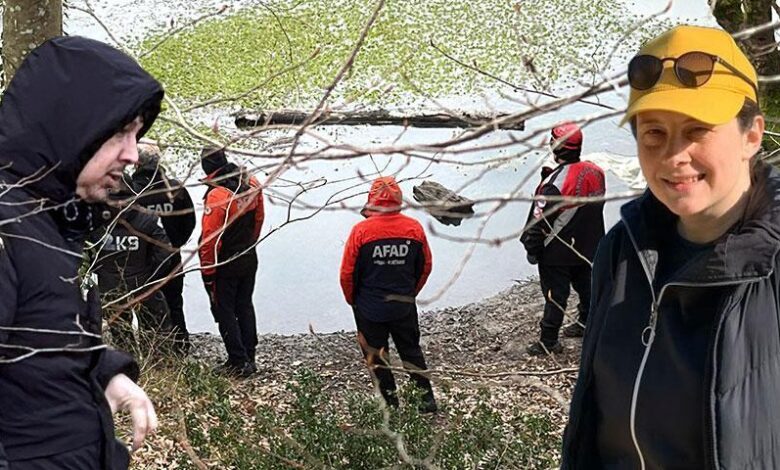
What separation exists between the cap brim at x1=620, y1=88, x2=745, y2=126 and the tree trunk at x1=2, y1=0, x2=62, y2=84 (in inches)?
143

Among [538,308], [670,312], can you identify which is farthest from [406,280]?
[670,312]

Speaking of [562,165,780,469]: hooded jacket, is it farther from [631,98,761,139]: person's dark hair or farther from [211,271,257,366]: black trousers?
[211,271,257,366]: black trousers

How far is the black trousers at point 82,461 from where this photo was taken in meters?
2.04

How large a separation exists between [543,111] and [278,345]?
791 cm

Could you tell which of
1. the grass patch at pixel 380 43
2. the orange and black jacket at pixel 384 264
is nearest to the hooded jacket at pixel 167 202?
the orange and black jacket at pixel 384 264

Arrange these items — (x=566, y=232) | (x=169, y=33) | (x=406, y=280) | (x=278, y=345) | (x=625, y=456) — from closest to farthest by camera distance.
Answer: (x=625, y=456) < (x=169, y=33) < (x=406, y=280) < (x=566, y=232) < (x=278, y=345)

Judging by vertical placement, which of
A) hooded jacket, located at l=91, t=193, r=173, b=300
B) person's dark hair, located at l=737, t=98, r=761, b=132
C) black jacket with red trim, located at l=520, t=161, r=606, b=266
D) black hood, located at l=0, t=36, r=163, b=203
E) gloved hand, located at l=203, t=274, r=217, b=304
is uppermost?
person's dark hair, located at l=737, t=98, r=761, b=132

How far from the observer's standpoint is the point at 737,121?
1.68m

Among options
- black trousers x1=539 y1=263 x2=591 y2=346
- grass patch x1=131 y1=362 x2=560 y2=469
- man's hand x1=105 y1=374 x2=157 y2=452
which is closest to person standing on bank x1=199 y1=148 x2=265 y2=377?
grass patch x1=131 y1=362 x2=560 y2=469

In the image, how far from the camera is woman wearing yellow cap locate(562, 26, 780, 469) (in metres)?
1.57

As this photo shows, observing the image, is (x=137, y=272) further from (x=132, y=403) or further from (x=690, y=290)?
(x=690, y=290)

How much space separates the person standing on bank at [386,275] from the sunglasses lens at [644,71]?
13.7ft

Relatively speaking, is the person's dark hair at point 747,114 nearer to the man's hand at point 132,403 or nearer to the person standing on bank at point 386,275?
the man's hand at point 132,403

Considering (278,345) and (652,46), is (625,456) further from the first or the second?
(278,345)
